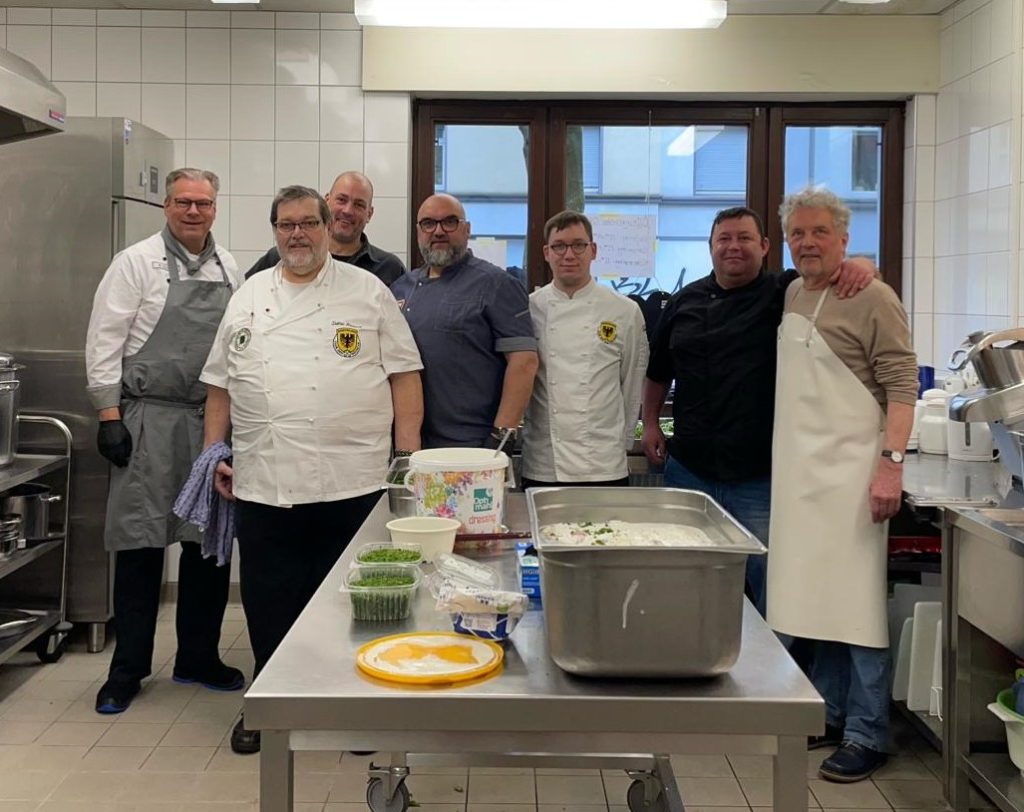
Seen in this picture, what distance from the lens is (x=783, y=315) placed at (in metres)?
2.55

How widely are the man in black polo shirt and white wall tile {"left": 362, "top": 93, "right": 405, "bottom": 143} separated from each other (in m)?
1.53

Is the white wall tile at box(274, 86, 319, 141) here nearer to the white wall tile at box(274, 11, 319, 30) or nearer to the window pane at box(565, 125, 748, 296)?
the white wall tile at box(274, 11, 319, 30)

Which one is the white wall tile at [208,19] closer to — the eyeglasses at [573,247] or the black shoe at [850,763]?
the eyeglasses at [573,247]

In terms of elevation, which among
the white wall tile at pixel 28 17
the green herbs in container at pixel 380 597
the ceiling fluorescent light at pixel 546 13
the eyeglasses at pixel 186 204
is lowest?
the green herbs in container at pixel 380 597

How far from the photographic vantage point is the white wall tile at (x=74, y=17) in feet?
12.0

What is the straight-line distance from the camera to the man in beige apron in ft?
7.52

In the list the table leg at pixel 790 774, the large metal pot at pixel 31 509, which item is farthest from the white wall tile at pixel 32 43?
the table leg at pixel 790 774

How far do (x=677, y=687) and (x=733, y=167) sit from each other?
3.14 meters

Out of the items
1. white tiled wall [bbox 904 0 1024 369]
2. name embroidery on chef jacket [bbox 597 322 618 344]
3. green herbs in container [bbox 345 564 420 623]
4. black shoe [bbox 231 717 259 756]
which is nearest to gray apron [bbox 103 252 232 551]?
black shoe [bbox 231 717 259 756]

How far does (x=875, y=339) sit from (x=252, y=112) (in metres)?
2.54

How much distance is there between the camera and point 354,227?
10.0ft

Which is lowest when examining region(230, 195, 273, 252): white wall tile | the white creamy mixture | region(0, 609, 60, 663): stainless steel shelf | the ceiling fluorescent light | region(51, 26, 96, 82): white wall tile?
region(0, 609, 60, 663): stainless steel shelf

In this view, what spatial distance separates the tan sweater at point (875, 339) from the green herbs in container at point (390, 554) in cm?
128

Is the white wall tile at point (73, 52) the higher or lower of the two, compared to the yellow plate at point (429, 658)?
higher
